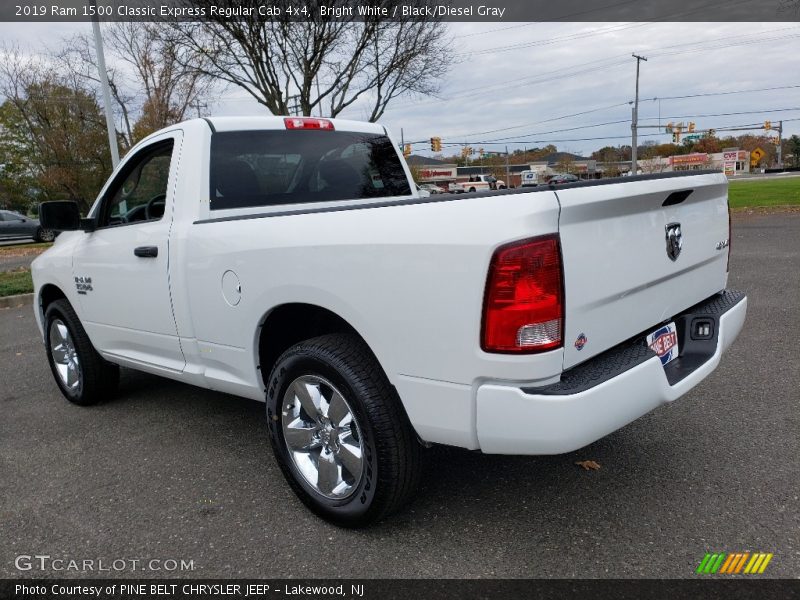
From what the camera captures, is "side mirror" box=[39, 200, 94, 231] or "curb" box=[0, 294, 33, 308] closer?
"side mirror" box=[39, 200, 94, 231]

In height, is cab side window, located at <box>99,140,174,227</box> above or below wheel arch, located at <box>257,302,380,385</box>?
above

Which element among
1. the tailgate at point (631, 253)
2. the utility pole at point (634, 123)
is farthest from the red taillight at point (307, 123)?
the utility pole at point (634, 123)

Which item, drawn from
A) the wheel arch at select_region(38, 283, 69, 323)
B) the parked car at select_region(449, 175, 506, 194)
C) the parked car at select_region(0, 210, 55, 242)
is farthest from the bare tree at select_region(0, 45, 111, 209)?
the wheel arch at select_region(38, 283, 69, 323)

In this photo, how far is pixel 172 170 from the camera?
140 inches

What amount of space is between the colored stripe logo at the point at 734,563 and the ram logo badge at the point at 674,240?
1189mm

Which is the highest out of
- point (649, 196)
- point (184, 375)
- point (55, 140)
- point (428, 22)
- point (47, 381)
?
point (428, 22)

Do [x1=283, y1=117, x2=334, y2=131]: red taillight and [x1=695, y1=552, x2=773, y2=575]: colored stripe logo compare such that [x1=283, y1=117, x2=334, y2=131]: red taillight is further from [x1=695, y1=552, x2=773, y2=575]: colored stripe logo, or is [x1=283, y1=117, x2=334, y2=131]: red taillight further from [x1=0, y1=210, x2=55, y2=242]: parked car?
[x1=0, y1=210, x2=55, y2=242]: parked car

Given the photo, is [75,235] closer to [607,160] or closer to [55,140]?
[55,140]

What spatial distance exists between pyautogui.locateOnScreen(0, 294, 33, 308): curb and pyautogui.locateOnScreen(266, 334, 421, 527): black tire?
8.58m

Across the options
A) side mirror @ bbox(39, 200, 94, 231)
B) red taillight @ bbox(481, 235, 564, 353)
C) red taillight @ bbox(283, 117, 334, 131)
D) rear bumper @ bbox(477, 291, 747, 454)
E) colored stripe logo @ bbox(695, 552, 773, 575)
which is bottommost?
colored stripe logo @ bbox(695, 552, 773, 575)

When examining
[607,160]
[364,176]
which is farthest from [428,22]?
[607,160]

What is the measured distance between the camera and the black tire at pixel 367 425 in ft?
8.05

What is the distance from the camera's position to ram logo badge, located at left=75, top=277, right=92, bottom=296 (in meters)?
4.10

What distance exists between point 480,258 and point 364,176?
2.20 meters
